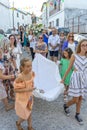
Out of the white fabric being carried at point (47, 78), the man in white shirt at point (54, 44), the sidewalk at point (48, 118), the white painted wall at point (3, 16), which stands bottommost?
the sidewalk at point (48, 118)

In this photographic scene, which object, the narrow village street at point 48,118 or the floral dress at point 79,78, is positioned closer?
the floral dress at point 79,78

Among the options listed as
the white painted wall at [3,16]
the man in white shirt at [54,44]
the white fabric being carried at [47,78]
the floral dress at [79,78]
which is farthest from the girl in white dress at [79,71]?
the white painted wall at [3,16]

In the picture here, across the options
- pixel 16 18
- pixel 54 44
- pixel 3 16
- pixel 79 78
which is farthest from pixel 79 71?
pixel 16 18

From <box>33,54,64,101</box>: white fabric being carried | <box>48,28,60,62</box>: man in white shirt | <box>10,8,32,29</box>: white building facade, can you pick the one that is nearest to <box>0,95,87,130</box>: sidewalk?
<box>33,54,64,101</box>: white fabric being carried

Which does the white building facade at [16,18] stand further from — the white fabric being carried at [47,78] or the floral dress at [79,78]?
the floral dress at [79,78]

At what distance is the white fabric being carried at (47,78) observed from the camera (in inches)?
197

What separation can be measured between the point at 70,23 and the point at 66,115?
2251 centimetres

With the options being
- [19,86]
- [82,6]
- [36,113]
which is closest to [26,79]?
[19,86]

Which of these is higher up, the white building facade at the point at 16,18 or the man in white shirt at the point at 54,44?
the white building facade at the point at 16,18

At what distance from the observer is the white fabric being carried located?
5016mm

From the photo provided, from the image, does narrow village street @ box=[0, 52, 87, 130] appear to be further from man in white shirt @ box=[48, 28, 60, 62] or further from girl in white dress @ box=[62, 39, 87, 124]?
man in white shirt @ box=[48, 28, 60, 62]

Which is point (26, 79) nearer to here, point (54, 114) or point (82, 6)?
point (54, 114)

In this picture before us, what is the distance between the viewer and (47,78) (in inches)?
217

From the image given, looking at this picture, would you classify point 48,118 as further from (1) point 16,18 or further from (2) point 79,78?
(1) point 16,18
